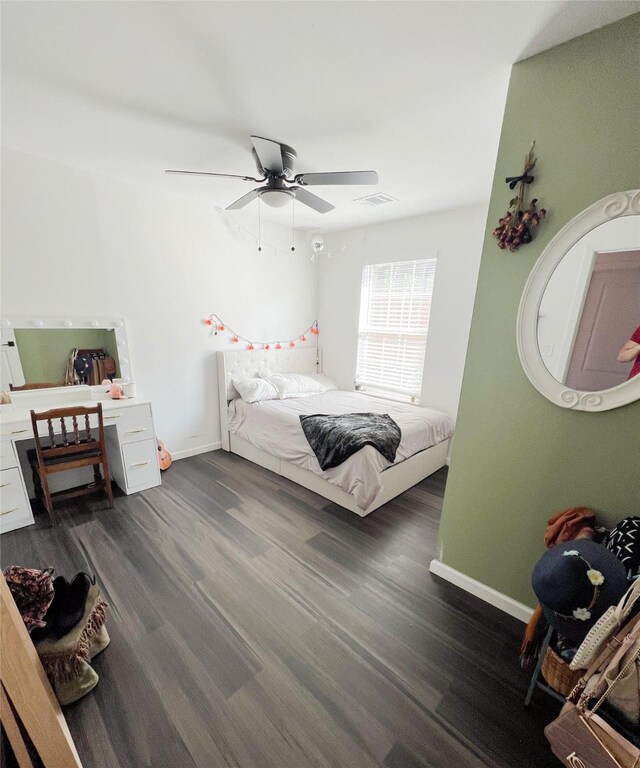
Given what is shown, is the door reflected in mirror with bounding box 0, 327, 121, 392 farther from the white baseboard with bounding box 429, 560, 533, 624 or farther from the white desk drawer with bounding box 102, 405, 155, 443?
the white baseboard with bounding box 429, 560, 533, 624

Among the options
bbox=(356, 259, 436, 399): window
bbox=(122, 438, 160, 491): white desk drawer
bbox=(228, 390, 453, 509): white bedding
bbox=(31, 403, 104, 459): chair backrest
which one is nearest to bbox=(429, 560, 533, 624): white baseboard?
bbox=(228, 390, 453, 509): white bedding

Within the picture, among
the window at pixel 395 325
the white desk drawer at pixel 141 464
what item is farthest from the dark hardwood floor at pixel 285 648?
the window at pixel 395 325

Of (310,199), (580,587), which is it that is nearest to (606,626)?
(580,587)

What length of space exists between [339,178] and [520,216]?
110 cm

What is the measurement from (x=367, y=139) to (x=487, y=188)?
4.29 feet

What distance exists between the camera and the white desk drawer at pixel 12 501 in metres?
2.10

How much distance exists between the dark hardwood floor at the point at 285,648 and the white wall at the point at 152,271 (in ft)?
4.74

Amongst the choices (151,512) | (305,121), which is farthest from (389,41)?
(151,512)

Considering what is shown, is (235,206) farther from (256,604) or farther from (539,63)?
(256,604)

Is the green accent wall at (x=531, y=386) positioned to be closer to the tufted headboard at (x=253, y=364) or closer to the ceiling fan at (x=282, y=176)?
the ceiling fan at (x=282, y=176)

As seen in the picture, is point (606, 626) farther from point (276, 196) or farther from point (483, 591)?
point (276, 196)

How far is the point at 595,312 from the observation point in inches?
51.7

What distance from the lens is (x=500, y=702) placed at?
126 cm

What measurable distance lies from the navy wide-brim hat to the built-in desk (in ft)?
9.24
